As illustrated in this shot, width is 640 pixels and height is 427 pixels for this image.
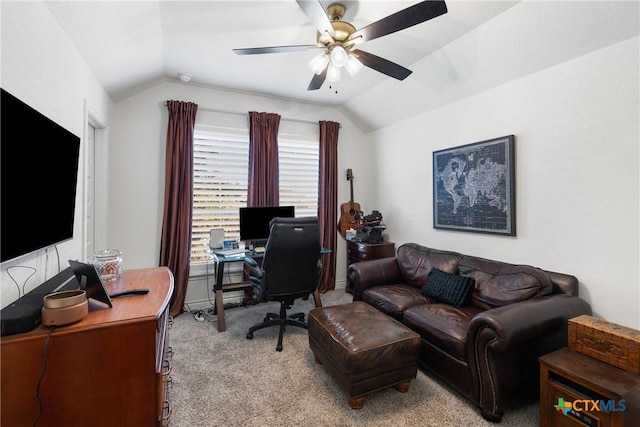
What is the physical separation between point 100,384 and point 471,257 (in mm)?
2957

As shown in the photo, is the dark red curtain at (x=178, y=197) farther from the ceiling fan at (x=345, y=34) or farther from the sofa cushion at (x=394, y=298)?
the sofa cushion at (x=394, y=298)

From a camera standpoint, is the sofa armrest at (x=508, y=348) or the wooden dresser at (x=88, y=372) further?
the sofa armrest at (x=508, y=348)

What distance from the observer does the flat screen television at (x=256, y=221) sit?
350 cm

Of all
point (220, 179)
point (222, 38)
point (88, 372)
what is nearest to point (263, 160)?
point (220, 179)

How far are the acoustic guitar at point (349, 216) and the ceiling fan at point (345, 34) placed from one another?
2270 millimetres

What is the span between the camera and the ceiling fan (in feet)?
5.25

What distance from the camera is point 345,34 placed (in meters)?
1.97

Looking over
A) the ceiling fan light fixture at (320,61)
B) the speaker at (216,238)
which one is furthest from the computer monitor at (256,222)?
the ceiling fan light fixture at (320,61)

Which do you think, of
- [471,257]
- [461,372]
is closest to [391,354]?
[461,372]

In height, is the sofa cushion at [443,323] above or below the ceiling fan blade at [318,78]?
below

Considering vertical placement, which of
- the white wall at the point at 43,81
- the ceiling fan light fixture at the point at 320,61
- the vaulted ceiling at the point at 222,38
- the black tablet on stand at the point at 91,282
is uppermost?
the vaulted ceiling at the point at 222,38

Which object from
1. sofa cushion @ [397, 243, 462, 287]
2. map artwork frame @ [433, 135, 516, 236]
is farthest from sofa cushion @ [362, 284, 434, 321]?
map artwork frame @ [433, 135, 516, 236]

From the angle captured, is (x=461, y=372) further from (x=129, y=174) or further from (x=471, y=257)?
(x=129, y=174)

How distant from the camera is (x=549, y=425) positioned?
1.63 m
